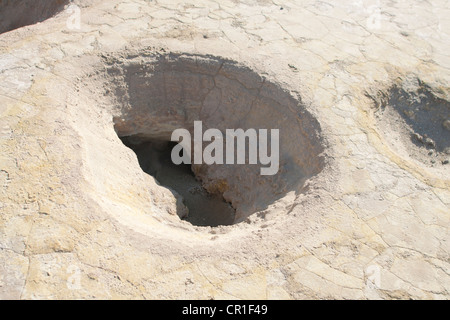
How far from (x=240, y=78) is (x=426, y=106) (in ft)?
5.51

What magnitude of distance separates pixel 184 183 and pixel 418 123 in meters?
2.23

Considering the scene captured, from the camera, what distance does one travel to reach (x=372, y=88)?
359 cm

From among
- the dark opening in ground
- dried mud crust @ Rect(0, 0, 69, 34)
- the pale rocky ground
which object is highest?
the pale rocky ground

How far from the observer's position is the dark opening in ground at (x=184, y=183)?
12.5 ft

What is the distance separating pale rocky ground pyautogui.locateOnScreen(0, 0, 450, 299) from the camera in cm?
217

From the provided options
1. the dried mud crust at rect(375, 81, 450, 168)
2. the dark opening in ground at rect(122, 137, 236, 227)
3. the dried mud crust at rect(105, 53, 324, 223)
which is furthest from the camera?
the dark opening in ground at rect(122, 137, 236, 227)

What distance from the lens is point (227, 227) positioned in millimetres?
2869

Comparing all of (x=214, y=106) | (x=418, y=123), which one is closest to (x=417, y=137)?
(x=418, y=123)

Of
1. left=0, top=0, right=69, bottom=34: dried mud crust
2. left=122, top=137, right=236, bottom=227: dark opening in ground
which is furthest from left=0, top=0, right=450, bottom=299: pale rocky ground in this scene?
left=0, top=0, right=69, bottom=34: dried mud crust

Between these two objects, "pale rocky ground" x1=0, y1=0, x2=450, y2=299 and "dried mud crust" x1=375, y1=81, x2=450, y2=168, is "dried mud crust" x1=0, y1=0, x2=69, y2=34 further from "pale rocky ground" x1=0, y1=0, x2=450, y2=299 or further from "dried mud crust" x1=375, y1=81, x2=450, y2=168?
"dried mud crust" x1=375, y1=81, x2=450, y2=168

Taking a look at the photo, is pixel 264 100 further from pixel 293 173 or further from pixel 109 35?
pixel 109 35

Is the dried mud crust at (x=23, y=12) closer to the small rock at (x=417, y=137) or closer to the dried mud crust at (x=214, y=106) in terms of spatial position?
the dried mud crust at (x=214, y=106)

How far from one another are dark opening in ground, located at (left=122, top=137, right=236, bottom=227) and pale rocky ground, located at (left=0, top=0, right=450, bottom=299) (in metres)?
0.55

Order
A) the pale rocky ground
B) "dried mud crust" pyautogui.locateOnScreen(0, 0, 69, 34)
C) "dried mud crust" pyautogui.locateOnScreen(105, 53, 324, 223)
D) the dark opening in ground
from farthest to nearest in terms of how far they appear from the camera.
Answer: "dried mud crust" pyautogui.locateOnScreen(0, 0, 69, 34) < the dark opening in ground < "dried mud crust" pyautogui.locateOnScreen(105, 53, 324, 223) < the pale rocky ground
